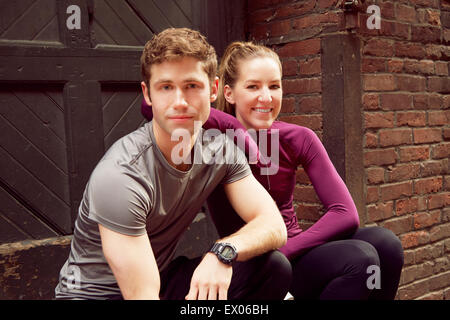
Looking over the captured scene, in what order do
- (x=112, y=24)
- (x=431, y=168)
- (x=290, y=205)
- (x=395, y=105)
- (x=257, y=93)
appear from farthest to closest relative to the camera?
(x=431, y=168) < (x=395, y=105) < (x=112, y=24) < (x=290, y=205) < (x=257, y=93)

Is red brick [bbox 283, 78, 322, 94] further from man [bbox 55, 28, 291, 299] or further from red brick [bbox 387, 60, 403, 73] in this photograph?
man [bbox 55, 28, 291, 299]

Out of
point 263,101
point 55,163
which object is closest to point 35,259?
point 55,163

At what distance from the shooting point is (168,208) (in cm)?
170

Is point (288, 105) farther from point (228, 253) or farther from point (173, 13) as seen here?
point (228, 253)

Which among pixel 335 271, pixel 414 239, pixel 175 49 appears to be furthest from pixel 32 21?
pixel 414 239

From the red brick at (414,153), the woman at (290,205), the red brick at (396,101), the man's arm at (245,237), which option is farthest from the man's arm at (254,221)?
the red brick at (414,153)

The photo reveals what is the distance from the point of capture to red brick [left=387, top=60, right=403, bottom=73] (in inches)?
112

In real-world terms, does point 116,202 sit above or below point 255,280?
above

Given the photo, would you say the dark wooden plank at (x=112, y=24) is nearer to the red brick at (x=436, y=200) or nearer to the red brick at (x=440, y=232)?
the red brick at (x=436, y=200)

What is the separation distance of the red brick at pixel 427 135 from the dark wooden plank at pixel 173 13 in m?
1.52

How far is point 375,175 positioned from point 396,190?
0.21 meters

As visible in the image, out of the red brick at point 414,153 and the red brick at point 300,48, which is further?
the red brick at point 414,153

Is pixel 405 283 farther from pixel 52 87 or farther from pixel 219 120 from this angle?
pixel 52 87

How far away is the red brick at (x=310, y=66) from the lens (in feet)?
8.94
